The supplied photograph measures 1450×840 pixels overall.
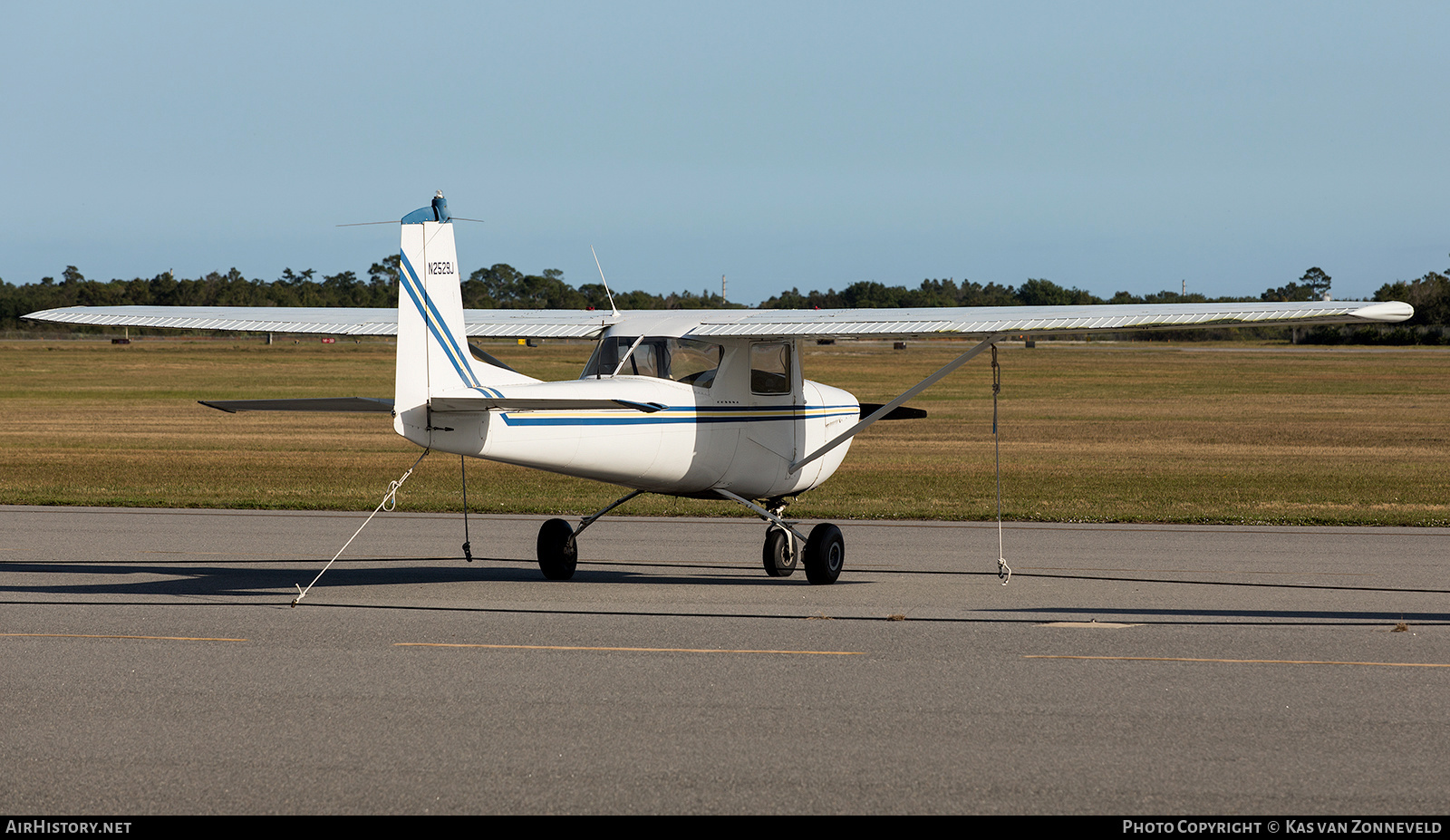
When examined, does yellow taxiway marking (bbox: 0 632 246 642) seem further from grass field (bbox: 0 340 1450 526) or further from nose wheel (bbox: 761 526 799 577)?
grass field (bbox: 0 340 1450 526)

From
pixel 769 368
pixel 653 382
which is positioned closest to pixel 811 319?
pixel 769 368

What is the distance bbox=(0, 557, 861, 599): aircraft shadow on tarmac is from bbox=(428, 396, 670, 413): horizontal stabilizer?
230 centimetres

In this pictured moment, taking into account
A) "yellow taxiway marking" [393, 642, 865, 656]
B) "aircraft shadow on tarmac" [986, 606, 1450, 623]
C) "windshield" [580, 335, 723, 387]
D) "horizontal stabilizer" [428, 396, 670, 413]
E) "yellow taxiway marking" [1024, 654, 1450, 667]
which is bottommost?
"aircraft shadow on tarmac" [986, 606, 1450, 623]

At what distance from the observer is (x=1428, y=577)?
12250 millimetres

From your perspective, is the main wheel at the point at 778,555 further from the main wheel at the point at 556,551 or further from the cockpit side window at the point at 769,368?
the main wheel at the point at 556,551

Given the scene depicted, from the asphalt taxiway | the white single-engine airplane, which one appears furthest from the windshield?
the asphalt taxiway

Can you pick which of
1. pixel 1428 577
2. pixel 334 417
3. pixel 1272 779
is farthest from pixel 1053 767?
pixel 334 417

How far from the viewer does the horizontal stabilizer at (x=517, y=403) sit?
9.77m

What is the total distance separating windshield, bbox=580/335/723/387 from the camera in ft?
37.8

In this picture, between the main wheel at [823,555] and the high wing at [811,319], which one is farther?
the main wheel at [823,555]

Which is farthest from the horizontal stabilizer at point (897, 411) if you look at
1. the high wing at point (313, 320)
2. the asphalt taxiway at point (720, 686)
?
the high wing at point (313, 320)

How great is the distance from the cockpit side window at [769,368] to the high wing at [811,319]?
29 centimetres
